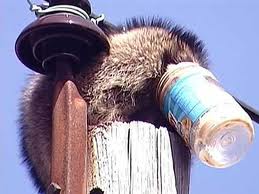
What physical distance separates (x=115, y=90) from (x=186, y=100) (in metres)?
0.20

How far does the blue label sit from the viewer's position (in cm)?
184

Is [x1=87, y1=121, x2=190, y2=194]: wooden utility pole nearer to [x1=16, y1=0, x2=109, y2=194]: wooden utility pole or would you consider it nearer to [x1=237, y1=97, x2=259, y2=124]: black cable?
[x1=16, y1=0, x2=109, y2=194]: wooden utility pole

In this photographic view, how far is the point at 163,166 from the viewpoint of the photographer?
6.03ft

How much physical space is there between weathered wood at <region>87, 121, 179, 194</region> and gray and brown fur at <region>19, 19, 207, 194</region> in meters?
0.05

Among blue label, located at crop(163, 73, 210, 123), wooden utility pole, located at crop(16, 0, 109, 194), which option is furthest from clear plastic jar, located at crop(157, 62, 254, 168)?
wooden utility pole, located at crop(16, 0, 109, 194)

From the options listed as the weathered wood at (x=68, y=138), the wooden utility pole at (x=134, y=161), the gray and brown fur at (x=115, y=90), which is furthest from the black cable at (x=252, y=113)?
the weathered wood at (x=68, y=138)

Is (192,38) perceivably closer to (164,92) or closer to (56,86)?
(164,92)

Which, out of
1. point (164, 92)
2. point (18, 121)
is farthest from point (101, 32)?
point (18, 121)

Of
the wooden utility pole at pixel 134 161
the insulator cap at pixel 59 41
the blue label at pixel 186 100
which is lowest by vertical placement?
the wooden utility pole at pixel 134 161

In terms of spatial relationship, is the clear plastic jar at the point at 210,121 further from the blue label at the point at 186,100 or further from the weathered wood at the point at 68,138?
the weathered wood at the point at 68,138

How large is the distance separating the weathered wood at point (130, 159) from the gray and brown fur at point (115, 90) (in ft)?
0.17

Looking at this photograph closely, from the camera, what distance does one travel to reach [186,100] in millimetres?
1876

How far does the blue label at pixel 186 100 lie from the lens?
1838 mm

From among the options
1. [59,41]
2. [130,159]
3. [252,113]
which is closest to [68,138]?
[130,159]
